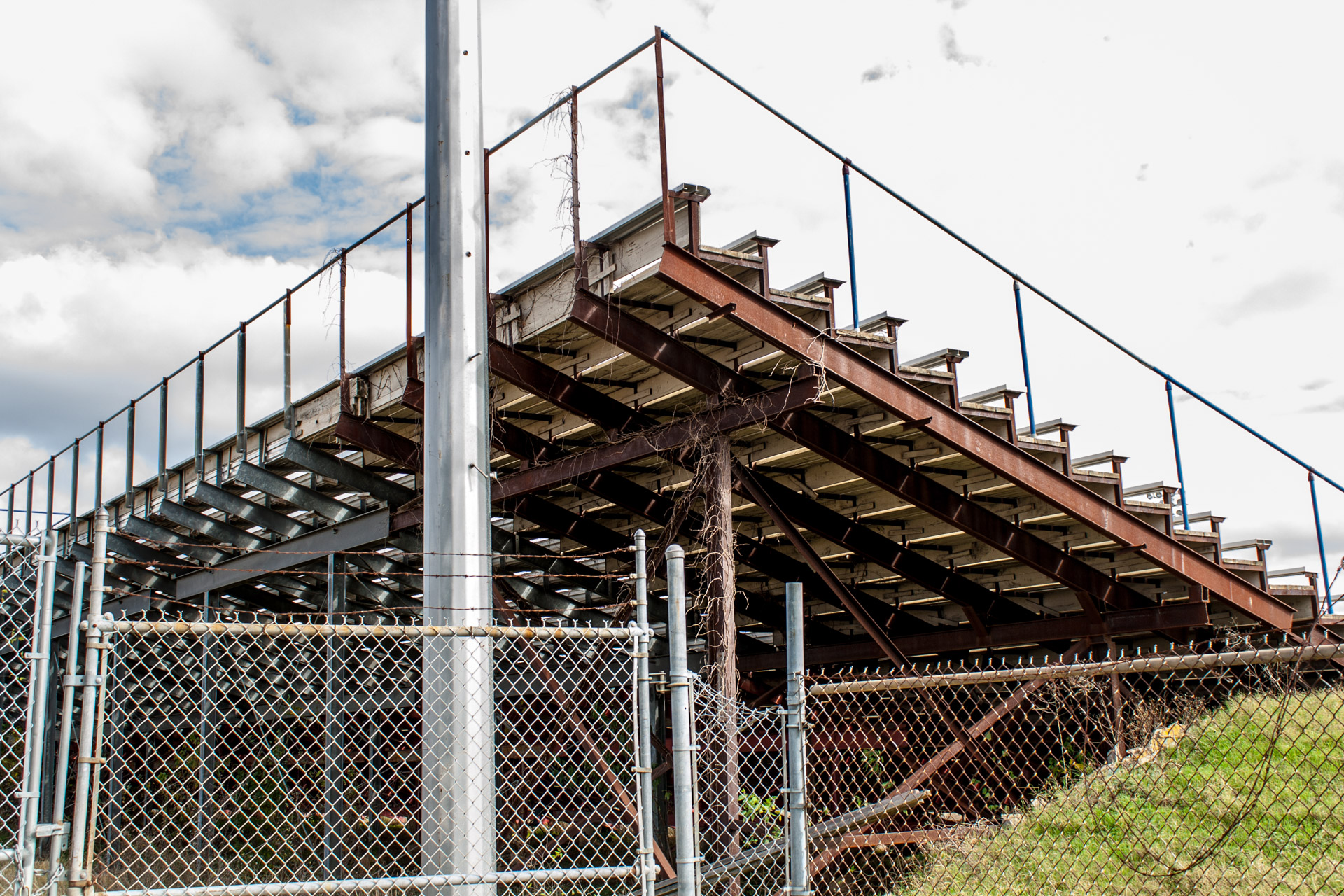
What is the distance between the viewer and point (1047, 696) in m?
11.5

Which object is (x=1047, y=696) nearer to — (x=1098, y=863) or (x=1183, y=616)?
(x=1183, y=616)

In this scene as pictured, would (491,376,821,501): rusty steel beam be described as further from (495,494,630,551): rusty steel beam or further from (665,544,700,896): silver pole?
(665,544,700,896): silver pole

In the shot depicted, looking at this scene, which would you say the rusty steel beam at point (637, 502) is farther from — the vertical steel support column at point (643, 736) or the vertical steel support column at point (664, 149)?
the vertical steel support column at point (643, 736)

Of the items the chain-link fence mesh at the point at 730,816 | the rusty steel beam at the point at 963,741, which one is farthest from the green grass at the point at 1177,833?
the chain-link fence mesh at the point at 730,816

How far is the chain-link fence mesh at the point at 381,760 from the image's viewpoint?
523cm

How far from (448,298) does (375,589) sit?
10720 millimetres

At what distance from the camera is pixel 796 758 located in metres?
4.95

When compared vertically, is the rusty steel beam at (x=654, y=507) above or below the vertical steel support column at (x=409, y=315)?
below

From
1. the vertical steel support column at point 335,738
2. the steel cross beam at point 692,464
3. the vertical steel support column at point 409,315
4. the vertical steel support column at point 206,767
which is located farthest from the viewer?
the vertical steel support column at point 206,767

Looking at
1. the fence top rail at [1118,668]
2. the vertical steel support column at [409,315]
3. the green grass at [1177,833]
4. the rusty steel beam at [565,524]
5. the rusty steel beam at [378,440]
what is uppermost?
the vertical steel support column at [409,315]

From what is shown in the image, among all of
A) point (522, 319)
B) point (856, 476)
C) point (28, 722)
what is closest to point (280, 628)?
point (28, 722)

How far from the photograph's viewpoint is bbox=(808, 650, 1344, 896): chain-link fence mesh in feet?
23.8

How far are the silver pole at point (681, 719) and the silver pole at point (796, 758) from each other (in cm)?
42

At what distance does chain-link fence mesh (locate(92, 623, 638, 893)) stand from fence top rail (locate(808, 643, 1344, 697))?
109cm
